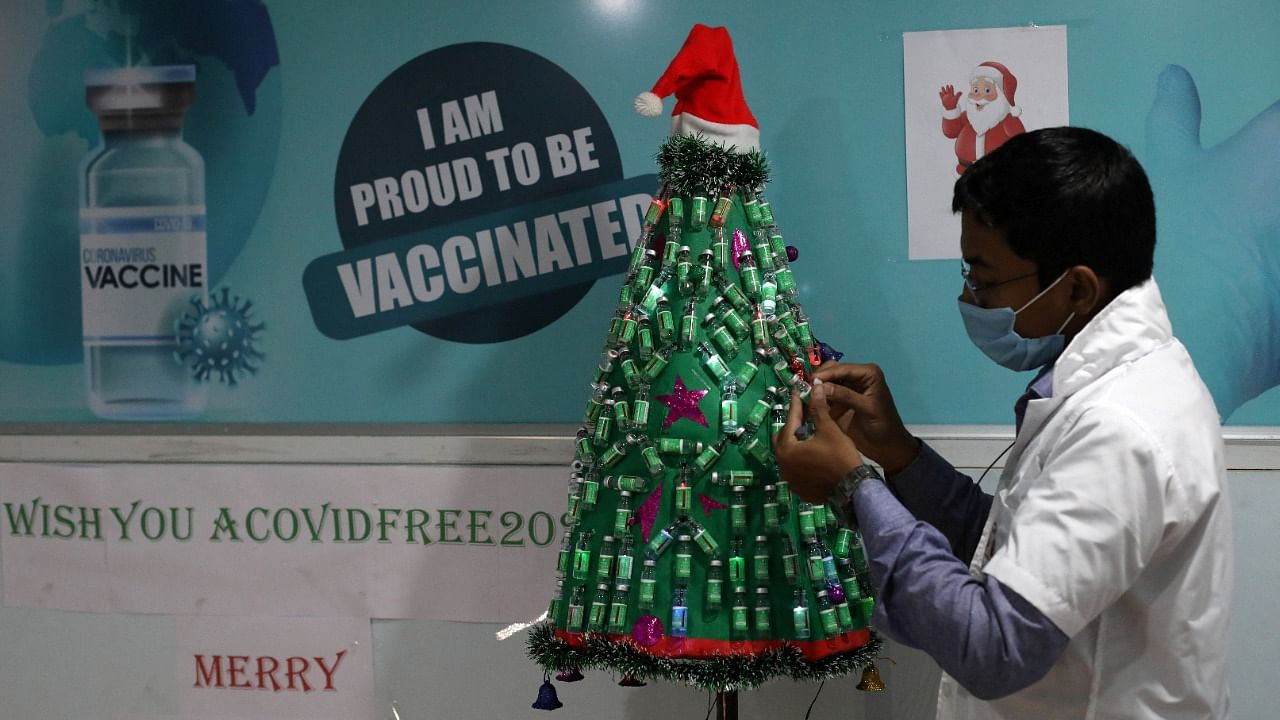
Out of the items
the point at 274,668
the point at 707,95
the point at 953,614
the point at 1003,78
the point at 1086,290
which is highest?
the point at 1003,78

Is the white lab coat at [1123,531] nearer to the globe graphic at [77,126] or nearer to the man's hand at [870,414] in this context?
the man's hand at [870,414]

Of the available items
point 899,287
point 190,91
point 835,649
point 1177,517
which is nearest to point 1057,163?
point 1177,517

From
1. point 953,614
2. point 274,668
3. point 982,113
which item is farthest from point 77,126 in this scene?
point 953,614

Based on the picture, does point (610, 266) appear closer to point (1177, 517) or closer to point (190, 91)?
point (190, 91)

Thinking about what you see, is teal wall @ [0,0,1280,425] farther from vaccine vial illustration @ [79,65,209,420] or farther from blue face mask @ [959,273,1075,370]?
blue face mask @ [959,273,1075,370]

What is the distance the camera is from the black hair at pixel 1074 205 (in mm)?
1205

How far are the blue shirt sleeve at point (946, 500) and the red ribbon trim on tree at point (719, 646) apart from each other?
0.80ft

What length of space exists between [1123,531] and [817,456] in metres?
0.36

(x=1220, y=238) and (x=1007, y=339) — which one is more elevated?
(x=1220, y=238)

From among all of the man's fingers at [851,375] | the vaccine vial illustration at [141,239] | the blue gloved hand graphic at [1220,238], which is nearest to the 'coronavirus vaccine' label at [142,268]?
the vaccine vial illustration at [141,239]

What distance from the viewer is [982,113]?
220 centimetres

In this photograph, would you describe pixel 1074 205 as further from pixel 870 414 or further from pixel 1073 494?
pixel 870 414

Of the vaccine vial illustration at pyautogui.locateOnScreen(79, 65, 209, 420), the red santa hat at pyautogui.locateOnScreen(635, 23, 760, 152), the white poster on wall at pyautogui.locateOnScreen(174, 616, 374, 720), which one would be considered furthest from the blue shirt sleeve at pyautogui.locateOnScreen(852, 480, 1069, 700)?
the vaccine vial illustration at pyautogui.locateOnScreen(79, 65, 209, 420)

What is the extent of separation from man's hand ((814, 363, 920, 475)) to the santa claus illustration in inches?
31.1
